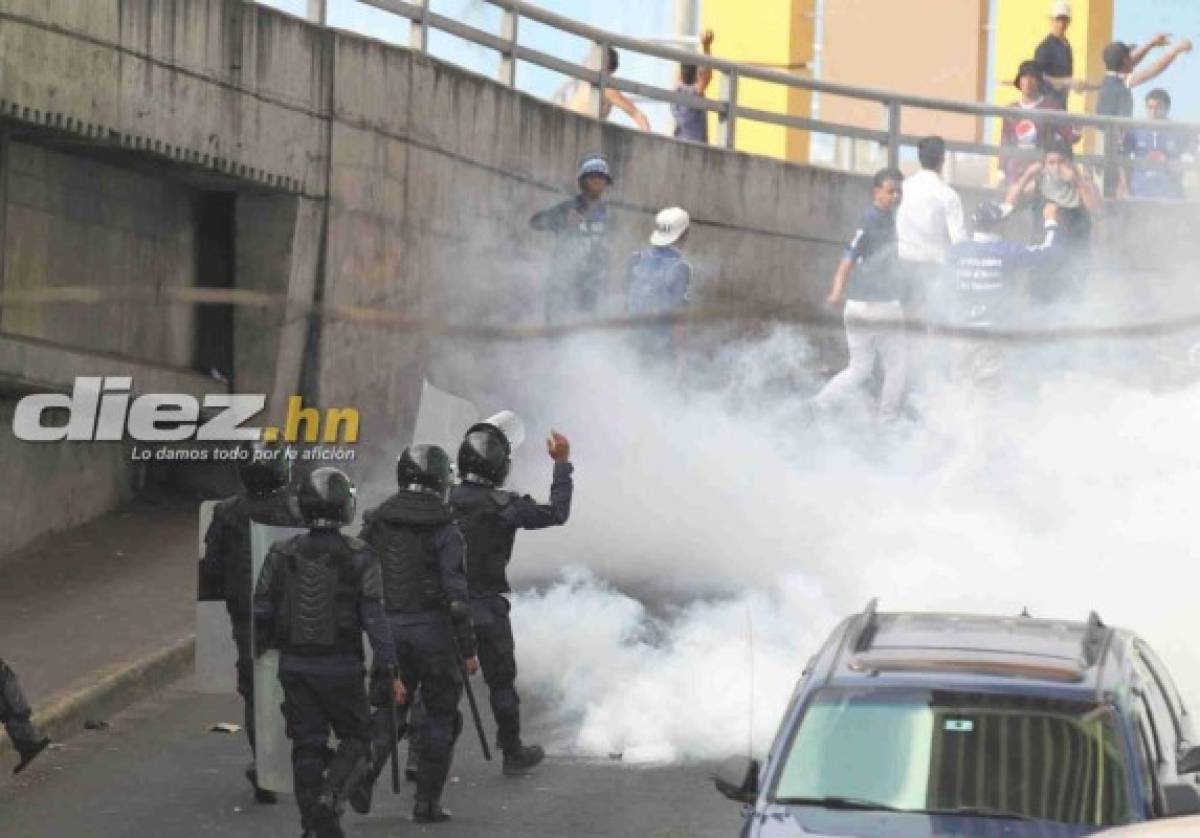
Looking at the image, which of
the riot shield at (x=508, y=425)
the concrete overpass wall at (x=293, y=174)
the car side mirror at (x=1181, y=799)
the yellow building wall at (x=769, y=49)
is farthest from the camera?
the yellow building wall at (x=769, y=49)

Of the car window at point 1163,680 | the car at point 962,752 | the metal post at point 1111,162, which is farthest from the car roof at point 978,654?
the metal post at point 1111,162

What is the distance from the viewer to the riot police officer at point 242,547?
45.0 feet

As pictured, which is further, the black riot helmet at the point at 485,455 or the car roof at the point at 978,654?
the black riot helmet at the point at 485,455

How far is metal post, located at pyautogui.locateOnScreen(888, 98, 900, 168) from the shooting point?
2661 cm

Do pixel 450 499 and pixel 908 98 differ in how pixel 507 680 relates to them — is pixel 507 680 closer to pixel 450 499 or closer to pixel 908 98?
pixel 450 499

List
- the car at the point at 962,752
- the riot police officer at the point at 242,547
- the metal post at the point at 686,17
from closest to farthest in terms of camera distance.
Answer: the car at the point at 962,752 < the riot police officer at the point at 242,547 < the metal post at the point at 686,17

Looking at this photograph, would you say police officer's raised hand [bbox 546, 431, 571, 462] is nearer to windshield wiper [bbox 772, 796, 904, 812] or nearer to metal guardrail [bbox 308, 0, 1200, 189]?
windshield wiper [bbox 772, 796, 904, 812]

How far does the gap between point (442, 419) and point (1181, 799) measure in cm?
661

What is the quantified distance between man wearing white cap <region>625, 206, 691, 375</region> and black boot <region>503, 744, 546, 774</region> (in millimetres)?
8797

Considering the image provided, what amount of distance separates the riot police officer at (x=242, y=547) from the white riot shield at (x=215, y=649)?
81 mm

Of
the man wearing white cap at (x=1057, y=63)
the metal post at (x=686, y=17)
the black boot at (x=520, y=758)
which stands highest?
the metal post at (x=686, y=17)

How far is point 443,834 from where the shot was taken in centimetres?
1262

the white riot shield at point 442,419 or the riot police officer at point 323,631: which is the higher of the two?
the white riot shield at point 442,419

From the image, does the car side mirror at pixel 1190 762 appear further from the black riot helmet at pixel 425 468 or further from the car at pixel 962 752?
the black riot helmet at pixel 425 468
